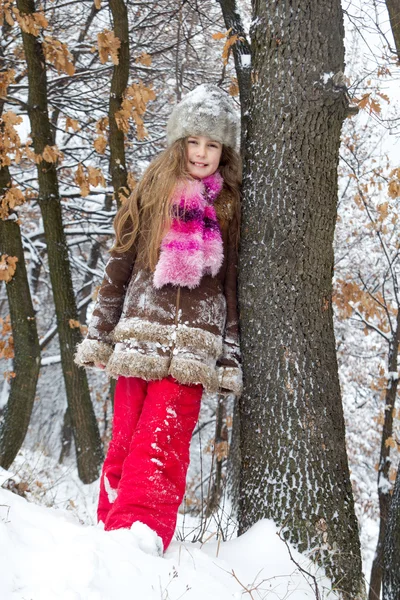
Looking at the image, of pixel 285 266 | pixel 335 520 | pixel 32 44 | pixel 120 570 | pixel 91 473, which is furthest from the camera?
pixel 91 473

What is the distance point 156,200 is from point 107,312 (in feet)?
2.18

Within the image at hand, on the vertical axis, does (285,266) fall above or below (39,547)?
above

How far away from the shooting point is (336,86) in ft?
8.81

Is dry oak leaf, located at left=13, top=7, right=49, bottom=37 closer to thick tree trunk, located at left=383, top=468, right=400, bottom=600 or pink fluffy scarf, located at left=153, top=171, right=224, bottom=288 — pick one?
pink fluffy scarf, located at left=153, top=171, right=224, bottom=288

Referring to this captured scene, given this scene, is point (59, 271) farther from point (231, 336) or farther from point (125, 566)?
point (125, 566)

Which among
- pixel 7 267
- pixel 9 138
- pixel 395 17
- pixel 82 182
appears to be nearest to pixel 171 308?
pixel 395 17

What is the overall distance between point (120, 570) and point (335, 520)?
1.07 m

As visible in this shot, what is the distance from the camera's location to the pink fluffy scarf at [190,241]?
9.29 feet

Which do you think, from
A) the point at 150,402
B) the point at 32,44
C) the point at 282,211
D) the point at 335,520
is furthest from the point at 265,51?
the point at 32,44

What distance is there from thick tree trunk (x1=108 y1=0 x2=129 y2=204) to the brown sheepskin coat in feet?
8.24

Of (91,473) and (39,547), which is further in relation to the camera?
(91,473)

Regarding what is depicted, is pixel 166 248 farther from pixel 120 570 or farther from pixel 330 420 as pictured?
pixel 120 570

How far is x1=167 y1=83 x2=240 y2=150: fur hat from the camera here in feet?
→ 9.83

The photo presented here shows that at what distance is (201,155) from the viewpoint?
119 inches
